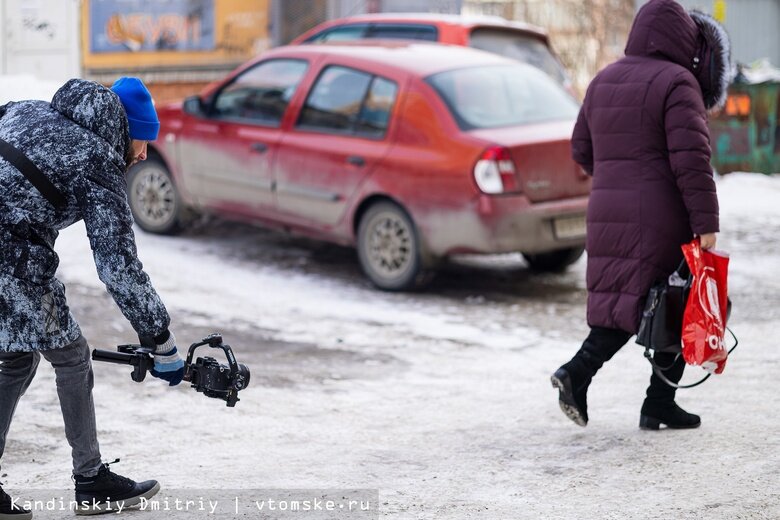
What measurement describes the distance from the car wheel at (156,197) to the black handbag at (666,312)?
19.2 ft

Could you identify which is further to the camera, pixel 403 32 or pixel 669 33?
pixel 403 32

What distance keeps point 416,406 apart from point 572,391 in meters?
1.09

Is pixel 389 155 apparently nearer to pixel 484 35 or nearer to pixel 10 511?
pixel 484 35

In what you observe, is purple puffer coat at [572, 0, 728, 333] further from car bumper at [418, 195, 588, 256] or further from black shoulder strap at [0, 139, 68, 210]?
car bumper at [418, 195, 588, 256]

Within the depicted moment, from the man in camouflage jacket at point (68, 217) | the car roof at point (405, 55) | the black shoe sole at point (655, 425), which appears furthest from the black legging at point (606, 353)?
the car roof at point (405, 55)

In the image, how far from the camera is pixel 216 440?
5566 millimetres

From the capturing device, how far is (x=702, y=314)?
5.07 meters

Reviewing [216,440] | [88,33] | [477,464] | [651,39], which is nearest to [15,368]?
→ [216,440]

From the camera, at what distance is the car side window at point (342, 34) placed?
13.4 meters

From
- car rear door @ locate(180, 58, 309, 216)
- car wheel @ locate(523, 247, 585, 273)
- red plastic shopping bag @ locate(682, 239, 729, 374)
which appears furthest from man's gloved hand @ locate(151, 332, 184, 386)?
car wheel @ locate(523, 247, 585, 273)

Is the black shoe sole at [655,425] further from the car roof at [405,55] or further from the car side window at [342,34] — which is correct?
the car side window at [342,34]

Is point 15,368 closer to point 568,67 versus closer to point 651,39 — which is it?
point 651,39

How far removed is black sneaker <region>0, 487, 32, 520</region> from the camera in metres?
4.33

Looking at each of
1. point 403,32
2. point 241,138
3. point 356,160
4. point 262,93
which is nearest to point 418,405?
point 356,160
